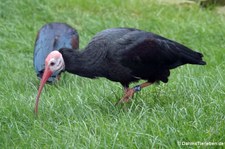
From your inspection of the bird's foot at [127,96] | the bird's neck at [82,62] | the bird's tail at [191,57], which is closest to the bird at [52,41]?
the bird's neck at [82,62]

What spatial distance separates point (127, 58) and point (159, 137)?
135 cm

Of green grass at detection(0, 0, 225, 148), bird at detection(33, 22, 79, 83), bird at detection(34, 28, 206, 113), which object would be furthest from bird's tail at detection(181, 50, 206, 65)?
bird at detection(33, 22, 79, 83)

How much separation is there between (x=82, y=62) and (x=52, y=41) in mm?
2364

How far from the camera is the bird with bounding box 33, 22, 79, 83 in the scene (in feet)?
26.4

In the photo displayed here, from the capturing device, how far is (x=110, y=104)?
595 centimetres

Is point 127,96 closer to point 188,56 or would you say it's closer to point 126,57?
point 126,57

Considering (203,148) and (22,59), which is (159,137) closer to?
(203,148)

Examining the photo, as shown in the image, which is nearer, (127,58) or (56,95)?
(127,58)

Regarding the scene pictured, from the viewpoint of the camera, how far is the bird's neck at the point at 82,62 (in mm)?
5895

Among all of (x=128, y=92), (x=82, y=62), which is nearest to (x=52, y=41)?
(x=82, y=62)

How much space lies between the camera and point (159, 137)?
4.64 meters

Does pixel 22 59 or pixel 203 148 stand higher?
pixel 203 148

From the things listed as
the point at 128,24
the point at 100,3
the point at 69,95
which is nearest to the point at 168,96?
the point at 69,95

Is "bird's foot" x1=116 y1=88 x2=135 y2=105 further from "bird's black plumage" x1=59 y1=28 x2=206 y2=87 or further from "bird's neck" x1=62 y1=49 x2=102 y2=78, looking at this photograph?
"bird's neck" x1=62 y1=49 x2=102 y2=78
